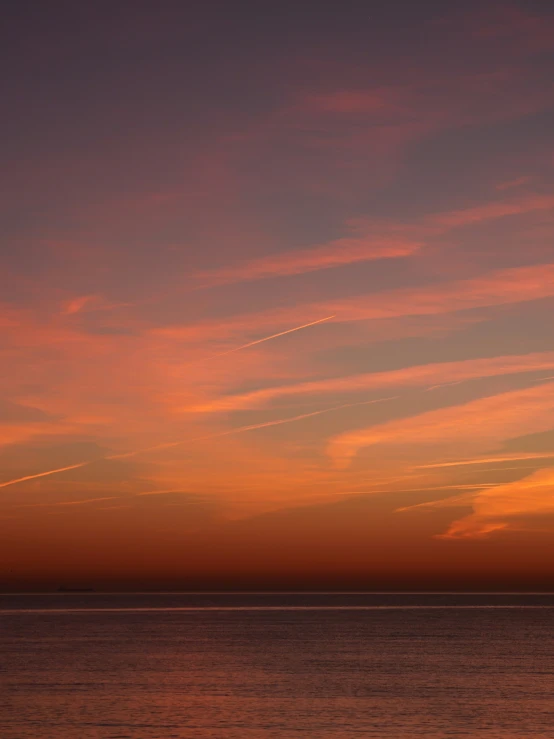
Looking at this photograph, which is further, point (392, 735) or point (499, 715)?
point (499, 715)

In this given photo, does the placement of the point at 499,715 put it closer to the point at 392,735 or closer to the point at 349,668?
the point at 392,735

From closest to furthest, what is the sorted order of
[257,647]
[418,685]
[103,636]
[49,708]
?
1. [49,708]
2. [418,685]
3. [257,647]
4. [103,636]

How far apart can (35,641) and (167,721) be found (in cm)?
9859

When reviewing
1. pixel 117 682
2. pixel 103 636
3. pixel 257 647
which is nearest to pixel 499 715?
pixel 117 682

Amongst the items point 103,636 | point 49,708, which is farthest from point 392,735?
point 103,636

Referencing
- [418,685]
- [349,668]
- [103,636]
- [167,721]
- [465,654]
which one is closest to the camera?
[167,721]

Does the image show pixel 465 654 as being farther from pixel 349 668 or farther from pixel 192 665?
pixel 192 665

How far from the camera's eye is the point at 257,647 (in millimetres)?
142250

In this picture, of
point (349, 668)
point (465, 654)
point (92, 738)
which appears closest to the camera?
point (92, 738)

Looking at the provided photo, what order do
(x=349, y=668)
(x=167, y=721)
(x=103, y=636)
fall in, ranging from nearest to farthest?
(x=167, y=721) → (x=349, y=668) → (x=103, y=636)

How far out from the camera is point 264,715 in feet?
222

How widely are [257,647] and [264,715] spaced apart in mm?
76478

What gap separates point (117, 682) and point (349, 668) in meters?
28.2

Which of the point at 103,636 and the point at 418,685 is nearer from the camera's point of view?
the point at 418,685
